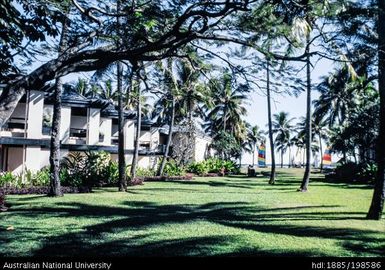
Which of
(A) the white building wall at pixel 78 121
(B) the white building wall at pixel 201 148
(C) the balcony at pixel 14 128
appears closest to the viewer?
(C) the balcony at pixel 14 128

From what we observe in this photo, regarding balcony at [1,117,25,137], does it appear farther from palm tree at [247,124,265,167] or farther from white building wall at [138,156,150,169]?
palm tree at [247,124,265,167]

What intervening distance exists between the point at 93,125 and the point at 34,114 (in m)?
6.01

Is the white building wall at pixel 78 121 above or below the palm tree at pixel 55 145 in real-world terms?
above

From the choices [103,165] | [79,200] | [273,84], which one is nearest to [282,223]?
[273,84]

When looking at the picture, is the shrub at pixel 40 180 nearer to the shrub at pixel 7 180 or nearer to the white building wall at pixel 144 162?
the shrub at pixel 7 180

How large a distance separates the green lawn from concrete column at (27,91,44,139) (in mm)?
9396

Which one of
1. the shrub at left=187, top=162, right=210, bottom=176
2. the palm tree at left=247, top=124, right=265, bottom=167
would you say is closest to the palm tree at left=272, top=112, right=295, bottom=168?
the palm tree at left=247, top=124, right=265, bottom=167

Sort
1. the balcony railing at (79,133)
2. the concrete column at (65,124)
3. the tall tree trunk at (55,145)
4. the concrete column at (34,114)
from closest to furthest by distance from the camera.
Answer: the tall tree trunk at (55,145) < the concrete column at (34,114) < the concrete column at (65,124) < the balcony railing at (79,133)

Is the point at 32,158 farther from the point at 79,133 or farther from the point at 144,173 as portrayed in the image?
the point at 144,173

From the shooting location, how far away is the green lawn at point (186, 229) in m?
7.35

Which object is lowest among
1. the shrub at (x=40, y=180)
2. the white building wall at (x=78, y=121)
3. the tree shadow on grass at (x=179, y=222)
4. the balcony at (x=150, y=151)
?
the tree shadow on grass at (x=179, y=222)

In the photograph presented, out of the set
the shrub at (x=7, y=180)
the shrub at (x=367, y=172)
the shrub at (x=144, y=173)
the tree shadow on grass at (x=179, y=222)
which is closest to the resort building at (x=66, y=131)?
the shrub at (x=144, y=173)

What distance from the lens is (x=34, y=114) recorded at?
2355 cm

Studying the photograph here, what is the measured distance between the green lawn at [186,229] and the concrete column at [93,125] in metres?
14.1
